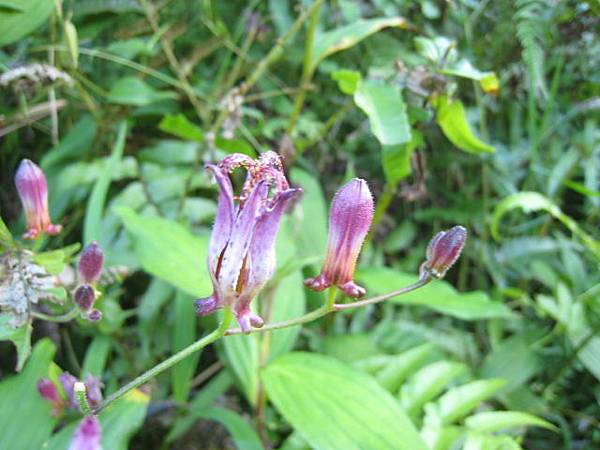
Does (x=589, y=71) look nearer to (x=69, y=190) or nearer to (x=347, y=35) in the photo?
(x=347, y=35)

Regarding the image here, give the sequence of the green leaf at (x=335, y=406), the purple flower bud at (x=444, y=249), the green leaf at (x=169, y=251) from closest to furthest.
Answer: the purple flower bud at (x=444, y=249)
the green leaf at (x=335, y=406)
the green leaf at (x=169, y=251)

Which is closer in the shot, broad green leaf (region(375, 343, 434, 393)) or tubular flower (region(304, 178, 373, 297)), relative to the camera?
tubular flower (region(304, 178, 373, 297))

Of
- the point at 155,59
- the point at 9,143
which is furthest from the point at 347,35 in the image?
the point at 9,143

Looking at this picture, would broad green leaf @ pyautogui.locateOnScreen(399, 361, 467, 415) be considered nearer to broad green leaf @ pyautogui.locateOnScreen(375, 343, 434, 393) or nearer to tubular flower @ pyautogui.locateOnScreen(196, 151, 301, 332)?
broad green leaf @ pyautogui.locateOnScreen(375, 343, 434, 393)

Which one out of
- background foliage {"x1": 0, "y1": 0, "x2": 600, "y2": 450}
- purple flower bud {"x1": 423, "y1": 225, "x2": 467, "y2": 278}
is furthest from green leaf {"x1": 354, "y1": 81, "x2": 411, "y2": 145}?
purple flower bud {"x1": 423, "y1": 225, "x2": 467, "y2": 278}

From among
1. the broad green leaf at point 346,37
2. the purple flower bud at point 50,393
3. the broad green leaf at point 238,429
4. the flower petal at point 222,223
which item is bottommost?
the broad green leaf at point 238,429

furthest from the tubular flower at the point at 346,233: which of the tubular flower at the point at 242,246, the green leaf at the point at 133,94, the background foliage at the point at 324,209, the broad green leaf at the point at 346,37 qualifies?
the green leaf at the point at 133,94

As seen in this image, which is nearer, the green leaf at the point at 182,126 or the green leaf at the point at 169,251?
the green leaf at the point at 169,251

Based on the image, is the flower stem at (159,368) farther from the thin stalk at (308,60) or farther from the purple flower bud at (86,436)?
the thin stalk at (308,60)

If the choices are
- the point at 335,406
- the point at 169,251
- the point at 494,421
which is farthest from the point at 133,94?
the point at 494,421
